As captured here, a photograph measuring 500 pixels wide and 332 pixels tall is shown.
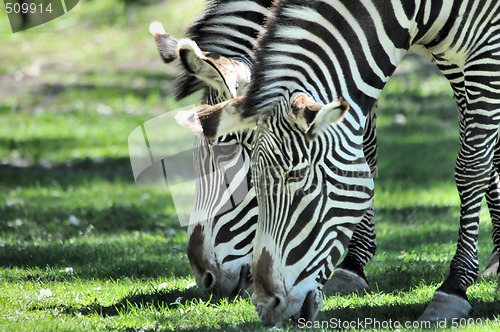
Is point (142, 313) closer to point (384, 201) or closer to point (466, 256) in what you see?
point (466, 256)

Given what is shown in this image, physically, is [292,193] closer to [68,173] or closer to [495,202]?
[495,202]

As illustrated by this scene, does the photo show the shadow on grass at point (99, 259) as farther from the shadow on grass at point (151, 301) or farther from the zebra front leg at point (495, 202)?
the zebra front leg at point (495, 202)

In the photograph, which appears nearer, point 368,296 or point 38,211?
point 368,296

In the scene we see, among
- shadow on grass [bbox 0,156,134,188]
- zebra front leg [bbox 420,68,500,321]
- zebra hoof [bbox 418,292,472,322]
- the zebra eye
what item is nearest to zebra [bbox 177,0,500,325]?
the zebra eye

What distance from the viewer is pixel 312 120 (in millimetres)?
3914

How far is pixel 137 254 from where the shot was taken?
6.89 m

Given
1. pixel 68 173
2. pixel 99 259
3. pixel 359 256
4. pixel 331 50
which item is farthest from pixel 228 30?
pixel 68 173

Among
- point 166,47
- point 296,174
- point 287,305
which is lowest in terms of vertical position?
point 287,305

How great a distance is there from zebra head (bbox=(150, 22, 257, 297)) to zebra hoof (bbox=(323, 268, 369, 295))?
1.14 meters

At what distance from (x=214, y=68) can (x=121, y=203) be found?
4.92 meters

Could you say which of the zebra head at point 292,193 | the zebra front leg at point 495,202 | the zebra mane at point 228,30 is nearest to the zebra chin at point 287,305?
the zebra head at point 292,193

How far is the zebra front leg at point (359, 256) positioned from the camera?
597 centimetres

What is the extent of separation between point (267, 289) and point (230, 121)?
41.2 inches

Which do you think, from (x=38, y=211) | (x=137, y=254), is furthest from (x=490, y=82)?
(x=38, y=211)
